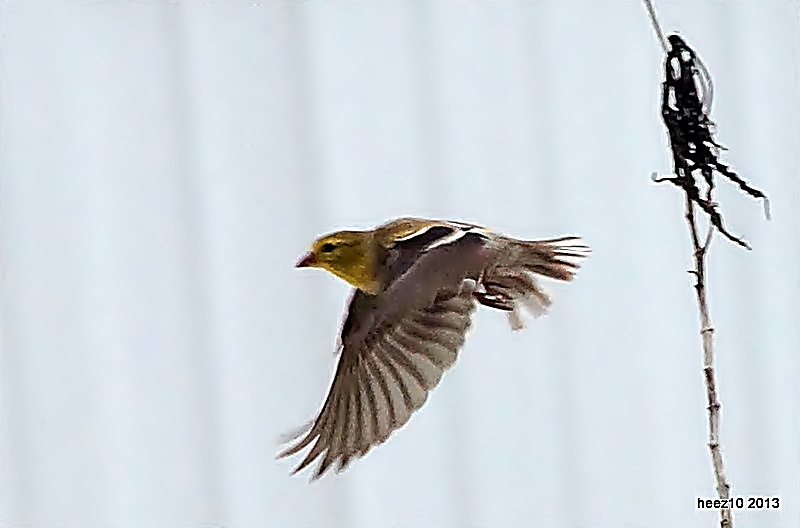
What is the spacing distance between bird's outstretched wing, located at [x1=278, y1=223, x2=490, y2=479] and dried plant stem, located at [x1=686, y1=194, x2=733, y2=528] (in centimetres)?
22

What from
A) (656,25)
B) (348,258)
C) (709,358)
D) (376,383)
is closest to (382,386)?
(376,383)

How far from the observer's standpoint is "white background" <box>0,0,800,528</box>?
987mm

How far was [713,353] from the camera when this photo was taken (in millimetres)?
1053

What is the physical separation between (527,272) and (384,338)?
0.15 metres

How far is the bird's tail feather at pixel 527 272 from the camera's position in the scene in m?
1.01

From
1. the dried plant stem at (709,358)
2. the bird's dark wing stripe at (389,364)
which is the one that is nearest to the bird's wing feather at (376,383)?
the bird's dark wing stripe at (389,364)

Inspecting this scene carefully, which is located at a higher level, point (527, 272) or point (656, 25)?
point (656, 25)

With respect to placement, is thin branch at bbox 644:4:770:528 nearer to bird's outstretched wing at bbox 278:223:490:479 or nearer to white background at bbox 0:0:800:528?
white background at bbox 0:0:800:528

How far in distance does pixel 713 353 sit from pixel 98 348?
1.90 feet

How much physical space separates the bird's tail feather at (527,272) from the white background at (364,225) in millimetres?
13

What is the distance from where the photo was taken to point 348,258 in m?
1.00

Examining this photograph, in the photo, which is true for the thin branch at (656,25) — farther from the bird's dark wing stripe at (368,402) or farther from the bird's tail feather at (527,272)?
the bird's dark wing stripe at (368,402)

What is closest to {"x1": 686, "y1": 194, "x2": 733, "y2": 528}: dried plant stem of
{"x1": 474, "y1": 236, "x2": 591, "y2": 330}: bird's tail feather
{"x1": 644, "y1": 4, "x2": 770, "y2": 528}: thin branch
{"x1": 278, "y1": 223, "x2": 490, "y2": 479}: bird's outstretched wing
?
{"x1": 644, "y1": 4, "x2": 770, "y2": 528}: thin branch

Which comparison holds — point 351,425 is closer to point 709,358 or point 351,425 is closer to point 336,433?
point 336,433
